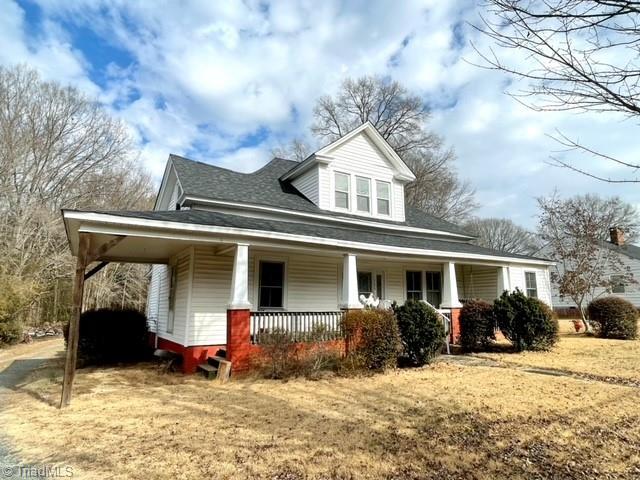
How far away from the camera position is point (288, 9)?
21.8ft

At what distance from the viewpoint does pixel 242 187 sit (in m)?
13.0

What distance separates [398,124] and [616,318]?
21.5 m

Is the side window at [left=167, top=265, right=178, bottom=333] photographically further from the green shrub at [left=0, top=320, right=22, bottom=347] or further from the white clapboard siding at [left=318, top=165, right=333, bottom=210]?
the green shrub at [left=0, top=320, right=22, bottom=347]

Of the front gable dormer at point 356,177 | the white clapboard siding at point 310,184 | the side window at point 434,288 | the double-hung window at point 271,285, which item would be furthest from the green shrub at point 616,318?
the double-hung window at point 271,285

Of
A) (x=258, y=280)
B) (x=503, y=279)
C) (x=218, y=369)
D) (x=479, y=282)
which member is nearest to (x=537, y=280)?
(x=479, y=282)

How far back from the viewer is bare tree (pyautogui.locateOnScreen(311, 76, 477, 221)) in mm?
30828

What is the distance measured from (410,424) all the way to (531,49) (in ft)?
14.8

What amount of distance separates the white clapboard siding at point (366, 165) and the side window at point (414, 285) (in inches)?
95.4

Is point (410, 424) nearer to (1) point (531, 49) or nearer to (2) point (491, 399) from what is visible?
(2) point (491, 399)

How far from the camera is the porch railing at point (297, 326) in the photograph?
8.80 metres

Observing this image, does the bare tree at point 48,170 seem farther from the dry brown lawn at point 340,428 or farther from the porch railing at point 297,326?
the dry brown lawn at point 340,428

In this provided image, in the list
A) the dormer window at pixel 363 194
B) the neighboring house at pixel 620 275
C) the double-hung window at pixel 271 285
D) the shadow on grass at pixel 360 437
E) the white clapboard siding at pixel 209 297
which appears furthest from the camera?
the neighboring house at pixel 620 275

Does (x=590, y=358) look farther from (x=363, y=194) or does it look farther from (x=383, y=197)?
(x=363, y=194)

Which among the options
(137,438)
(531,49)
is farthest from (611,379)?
(137,438)
